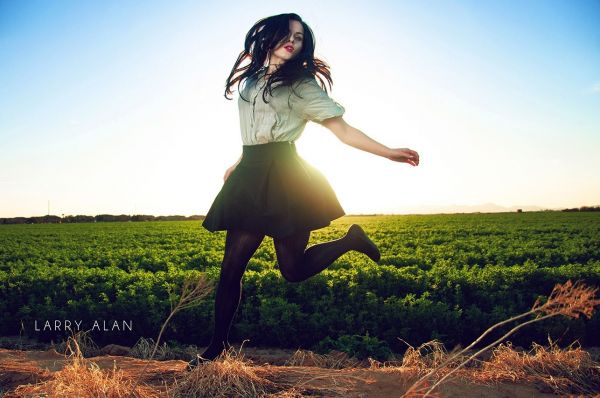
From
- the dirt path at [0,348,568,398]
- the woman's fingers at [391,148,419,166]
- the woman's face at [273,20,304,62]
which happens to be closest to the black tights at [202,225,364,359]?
the dirt path at [0,348,568,398]

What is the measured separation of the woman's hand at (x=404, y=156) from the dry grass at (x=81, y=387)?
181 centimetres

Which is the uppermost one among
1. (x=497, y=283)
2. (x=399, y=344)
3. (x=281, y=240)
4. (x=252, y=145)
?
(x=252, y=145)

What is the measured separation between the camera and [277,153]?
Answer: 293 cm

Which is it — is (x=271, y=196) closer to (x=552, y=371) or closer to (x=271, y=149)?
(x=271, y=149)

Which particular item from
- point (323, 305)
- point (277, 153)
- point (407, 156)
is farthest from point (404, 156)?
point (323, 305)

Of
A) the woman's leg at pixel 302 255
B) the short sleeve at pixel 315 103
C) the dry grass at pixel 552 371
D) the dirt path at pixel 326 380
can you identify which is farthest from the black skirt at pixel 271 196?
the dry grass at pixel 552 371

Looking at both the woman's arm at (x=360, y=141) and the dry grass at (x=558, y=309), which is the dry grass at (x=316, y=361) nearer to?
the dry grass at (x=558, y=309)

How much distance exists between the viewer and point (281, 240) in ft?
9.90

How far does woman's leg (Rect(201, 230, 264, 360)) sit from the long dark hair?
795mm

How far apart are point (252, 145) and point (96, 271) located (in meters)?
6.39

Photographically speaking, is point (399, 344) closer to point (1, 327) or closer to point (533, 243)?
point (1, 327)

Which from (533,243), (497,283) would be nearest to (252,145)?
(497,283)

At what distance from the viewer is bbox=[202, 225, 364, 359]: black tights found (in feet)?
9.85

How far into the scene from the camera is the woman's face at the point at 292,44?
291 cm
